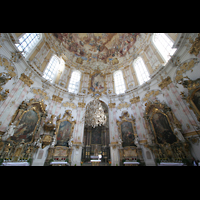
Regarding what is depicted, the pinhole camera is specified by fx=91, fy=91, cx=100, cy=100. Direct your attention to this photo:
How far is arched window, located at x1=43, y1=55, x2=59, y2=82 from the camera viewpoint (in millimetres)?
11409

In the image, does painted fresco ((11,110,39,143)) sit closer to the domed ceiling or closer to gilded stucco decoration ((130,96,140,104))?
gilded stucco decoration ((130,96,140,104))

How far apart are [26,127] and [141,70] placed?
1432cm

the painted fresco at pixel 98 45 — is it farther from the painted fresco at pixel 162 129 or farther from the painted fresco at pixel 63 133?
the painted fresco at pixel 162 129

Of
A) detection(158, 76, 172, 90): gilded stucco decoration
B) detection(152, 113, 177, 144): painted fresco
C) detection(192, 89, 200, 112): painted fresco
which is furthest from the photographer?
detection(158, 76, 172, 90): gilded stucco decoration

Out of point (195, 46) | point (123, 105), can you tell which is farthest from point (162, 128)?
point (195, 46)

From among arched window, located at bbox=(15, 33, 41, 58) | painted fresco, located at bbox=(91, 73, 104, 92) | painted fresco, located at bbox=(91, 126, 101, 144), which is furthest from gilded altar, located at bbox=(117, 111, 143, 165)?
arched window, located at bbox=(15, 33, 41, 58)

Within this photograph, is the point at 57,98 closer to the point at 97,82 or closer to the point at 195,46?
the point at 97,82

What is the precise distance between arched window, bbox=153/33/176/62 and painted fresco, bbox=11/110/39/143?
1392cm

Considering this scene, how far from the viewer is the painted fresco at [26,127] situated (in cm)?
683
